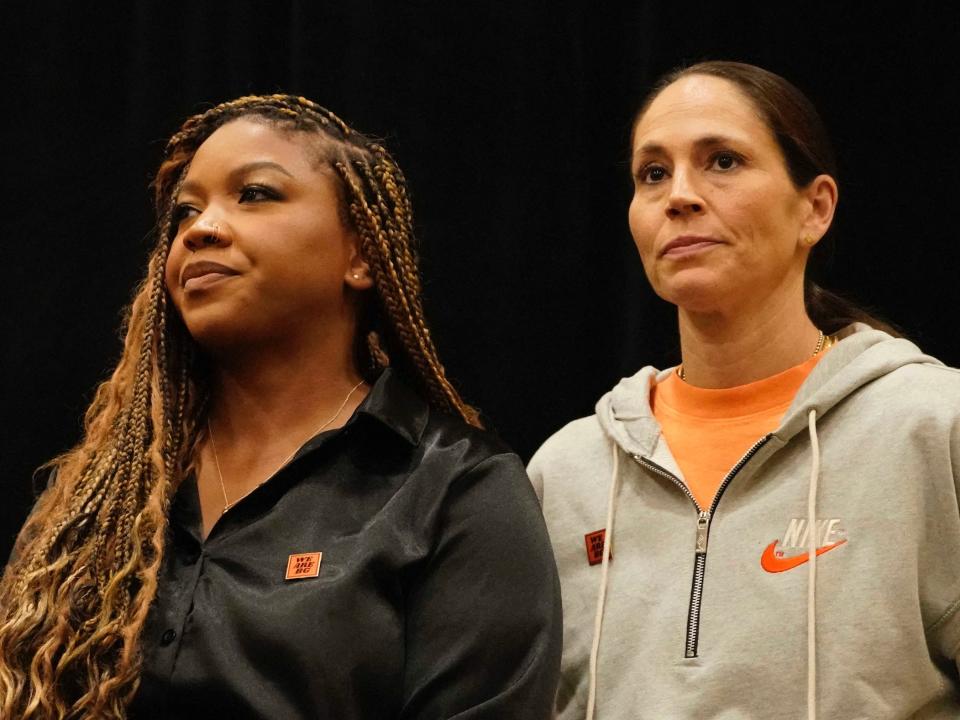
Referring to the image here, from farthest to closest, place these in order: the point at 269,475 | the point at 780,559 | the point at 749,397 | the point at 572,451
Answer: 1. the point at 572,451
2. the point at 749,397
3. the point at 269,475
4. the point at 780,559

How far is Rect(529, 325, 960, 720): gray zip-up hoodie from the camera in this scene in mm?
1804

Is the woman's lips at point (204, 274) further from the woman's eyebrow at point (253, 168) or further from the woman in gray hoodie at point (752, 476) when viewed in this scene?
the woman in gray hoodie at point (752, 476)

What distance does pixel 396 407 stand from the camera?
2.00m

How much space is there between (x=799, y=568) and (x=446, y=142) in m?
1.34

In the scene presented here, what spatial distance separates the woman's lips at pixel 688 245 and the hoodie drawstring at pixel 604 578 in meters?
0.32

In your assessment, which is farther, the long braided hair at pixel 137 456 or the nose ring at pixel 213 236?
the nose ring at pixel 213 236

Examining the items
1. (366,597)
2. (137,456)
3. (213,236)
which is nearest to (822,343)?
(366,597)

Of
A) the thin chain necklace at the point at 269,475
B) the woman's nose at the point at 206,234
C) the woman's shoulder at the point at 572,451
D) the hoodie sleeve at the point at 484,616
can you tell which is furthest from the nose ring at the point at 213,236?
the woman's shoulder at the point at 572,451

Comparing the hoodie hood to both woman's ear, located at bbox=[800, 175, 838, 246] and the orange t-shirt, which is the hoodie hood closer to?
the orange t-shirt

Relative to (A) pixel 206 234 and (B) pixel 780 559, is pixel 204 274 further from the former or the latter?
(B) pixel 780 559

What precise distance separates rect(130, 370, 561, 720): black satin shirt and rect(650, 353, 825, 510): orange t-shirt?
11.0 inches

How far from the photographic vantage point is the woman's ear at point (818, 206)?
216 centimetres

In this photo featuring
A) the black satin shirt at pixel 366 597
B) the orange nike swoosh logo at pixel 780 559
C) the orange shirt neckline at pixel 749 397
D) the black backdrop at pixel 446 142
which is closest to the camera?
the black satin shirt at pixel 366 597

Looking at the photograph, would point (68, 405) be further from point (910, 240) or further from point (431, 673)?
point (910, 240)
